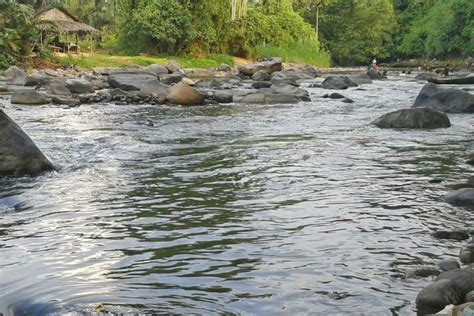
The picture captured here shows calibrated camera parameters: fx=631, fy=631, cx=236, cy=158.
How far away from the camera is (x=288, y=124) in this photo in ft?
42.4

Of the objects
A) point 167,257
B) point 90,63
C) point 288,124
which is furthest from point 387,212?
point 90,63

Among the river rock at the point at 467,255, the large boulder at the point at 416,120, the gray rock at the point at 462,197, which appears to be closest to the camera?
the river rock at the point at 467,255

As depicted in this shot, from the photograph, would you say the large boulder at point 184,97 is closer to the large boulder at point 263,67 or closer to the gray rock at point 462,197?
the gray rock at point 462,197

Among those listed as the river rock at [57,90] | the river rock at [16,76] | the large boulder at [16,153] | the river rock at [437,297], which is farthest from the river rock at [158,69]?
the river rock at [437,297]

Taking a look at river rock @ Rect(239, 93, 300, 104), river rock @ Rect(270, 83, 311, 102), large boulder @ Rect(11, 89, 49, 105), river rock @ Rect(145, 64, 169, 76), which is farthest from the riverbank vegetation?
river rock @ Rect(239, 93, 300, 104)

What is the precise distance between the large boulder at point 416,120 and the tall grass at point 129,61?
23.4 meters

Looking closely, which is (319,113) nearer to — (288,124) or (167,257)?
(288,124)

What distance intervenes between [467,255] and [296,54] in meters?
47.1

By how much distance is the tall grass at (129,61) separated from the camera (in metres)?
33.1

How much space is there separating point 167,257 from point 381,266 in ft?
4.75

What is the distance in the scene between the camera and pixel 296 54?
5031 cm

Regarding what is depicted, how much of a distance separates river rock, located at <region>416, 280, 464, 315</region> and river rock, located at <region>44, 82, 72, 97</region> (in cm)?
1709

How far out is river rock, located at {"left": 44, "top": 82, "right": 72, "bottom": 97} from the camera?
63.3ft

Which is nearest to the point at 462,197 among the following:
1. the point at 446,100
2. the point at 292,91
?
the point at 446,100
